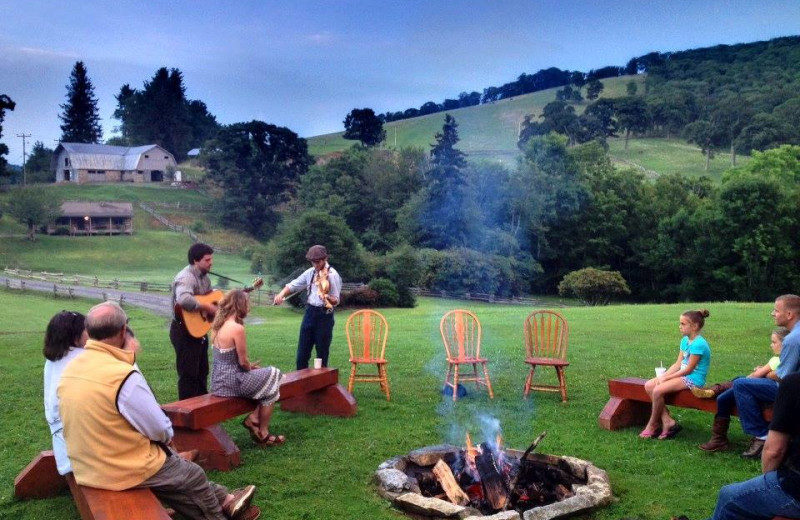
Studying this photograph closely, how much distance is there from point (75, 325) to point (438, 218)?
1490 inches

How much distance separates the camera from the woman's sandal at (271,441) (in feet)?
22.2

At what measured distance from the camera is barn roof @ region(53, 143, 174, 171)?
79062 mm

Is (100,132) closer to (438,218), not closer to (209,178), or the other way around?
(209,178)

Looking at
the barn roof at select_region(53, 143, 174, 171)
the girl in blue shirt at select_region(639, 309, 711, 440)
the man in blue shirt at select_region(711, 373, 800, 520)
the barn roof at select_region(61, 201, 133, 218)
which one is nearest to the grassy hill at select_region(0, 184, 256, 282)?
the barn roof at select_region(61, 201, 133, 218)

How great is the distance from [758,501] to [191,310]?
5.35 meters

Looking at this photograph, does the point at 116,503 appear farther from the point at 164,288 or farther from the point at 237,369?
the point at 164,288

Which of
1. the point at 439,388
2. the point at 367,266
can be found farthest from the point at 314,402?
the point at 367,266

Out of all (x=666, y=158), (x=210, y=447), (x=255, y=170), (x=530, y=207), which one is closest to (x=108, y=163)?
(x=255, y=170)

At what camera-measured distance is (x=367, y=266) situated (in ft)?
124

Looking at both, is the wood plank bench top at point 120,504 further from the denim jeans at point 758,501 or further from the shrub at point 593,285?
the shrub at point 593,285

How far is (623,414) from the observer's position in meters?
7.46

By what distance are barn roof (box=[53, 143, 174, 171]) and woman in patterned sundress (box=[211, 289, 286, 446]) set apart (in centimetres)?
8025

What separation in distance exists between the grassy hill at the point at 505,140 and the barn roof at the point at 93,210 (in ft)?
95.3

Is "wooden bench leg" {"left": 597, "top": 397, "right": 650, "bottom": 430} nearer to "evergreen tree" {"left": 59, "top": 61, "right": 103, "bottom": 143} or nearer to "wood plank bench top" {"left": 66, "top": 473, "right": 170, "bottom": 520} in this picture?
"wood plank bench top" {"left": 66, "top": 473, "right": 170, "bottom": 520}
